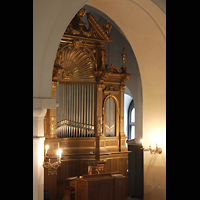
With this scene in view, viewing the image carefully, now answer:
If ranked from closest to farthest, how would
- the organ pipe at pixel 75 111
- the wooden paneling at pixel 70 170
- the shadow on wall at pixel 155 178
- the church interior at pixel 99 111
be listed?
the church interior at pixel 99 111
the shadow on wall at pixel 155 178
the wooden paneling at pixel 70 170
the organ pipe at pixel 75 111

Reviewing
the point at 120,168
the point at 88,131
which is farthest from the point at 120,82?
the point at 120,168

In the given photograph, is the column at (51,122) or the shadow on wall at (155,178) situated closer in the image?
the shadow on wall at (155,178)

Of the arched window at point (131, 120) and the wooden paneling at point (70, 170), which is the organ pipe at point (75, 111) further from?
the arched window at point (131, 120)

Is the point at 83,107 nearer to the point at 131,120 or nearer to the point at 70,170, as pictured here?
the point at 70,170

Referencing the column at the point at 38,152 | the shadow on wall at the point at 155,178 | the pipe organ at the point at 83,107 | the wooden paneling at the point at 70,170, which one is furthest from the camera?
the pipe organ at the point at 83,107

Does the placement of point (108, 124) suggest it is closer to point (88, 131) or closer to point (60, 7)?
point (88, 131)

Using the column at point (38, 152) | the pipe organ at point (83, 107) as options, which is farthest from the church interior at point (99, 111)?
the column at point (38, 152)

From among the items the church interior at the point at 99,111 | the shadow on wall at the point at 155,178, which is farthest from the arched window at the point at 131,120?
the shadow on wall at the point at 155,178

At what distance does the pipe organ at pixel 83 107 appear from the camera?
35.8ft

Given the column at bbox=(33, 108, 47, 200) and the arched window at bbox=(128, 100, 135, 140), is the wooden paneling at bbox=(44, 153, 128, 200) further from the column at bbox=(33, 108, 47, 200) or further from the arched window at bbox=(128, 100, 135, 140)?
the arched window at bbox=(128, 100, 135, 140)

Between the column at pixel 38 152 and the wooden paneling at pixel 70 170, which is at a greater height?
the column at pixel 38 152

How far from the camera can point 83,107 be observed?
37.9 feet

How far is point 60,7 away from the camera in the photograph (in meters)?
5.95
